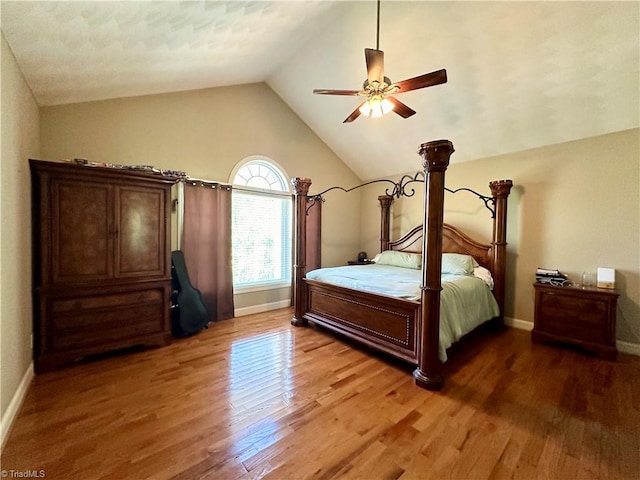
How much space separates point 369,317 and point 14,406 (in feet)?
9.09

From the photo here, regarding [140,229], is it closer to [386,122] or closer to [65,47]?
[65,47]

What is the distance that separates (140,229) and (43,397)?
151 centimetres

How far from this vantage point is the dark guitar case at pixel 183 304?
123 inches

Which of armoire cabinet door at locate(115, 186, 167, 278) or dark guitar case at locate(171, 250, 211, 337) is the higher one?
armoire cabinet door at locate(115, 186, 167, 278)

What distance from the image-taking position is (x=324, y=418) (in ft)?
5.82

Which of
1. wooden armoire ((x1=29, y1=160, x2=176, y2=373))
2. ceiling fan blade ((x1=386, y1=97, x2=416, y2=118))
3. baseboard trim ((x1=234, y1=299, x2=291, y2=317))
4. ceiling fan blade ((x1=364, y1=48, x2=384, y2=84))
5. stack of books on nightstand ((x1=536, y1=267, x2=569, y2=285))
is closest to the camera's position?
ceiling fan blade ((x1=364, y1=48, x2=384, y2=84))

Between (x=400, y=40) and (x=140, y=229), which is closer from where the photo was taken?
(x=140, y=229)

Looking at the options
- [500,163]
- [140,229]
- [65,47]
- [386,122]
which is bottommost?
[140,229]

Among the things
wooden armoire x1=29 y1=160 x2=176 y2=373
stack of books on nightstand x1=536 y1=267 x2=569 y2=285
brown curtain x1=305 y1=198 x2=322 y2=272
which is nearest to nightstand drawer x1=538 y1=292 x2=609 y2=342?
stack of books on nightstand x1=536 y1=267 x2=569 y2=285

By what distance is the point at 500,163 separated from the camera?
379cm

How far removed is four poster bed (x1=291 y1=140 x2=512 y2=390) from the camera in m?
2.15

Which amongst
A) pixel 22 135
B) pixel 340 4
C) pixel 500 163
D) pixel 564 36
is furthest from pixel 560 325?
pixel 22 135

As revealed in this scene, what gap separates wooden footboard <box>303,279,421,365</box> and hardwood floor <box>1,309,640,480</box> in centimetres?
22

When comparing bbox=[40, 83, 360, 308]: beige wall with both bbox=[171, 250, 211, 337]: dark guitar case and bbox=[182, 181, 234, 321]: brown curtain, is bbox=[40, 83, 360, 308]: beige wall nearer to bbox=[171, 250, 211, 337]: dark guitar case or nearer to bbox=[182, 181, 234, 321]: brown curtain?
bbox=[182, 181, 234, 321]: brown curtain
